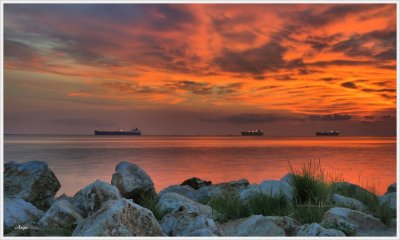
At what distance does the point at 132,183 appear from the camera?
9969 mm

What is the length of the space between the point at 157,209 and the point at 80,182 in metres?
11.6

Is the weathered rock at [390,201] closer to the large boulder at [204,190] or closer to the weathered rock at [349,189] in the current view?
the weathered rock at [349,189]

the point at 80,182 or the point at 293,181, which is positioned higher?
the point at 293,181

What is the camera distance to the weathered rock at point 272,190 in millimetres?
8867

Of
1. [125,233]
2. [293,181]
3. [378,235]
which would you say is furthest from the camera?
[293,181]

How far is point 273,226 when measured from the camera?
273 inches

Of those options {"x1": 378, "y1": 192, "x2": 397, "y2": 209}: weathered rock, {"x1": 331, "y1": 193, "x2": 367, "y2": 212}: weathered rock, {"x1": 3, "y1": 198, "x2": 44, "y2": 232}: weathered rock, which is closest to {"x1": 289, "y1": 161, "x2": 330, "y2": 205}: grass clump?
{"x1": 331, "y1": 193, "x2": 367, "y2": 212}: weathered rock

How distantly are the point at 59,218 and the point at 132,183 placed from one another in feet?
9.14

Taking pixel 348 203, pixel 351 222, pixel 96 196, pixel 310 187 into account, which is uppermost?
pixel 310 187

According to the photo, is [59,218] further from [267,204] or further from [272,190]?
[272,190]

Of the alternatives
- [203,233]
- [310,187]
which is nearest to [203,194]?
[310,187]

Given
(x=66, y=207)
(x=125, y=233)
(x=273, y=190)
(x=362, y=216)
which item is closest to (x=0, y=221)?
(x=66, y=207)

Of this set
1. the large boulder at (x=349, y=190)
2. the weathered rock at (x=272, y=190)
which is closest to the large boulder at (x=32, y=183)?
the weathered rock at (x=272, y=190)

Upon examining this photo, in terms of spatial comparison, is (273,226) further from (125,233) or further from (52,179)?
(52,179)
